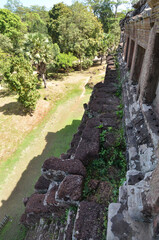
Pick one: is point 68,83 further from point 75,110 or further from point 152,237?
point 152,237

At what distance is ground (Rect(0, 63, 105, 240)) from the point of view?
25.7ft

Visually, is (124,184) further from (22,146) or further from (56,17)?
(56,17)

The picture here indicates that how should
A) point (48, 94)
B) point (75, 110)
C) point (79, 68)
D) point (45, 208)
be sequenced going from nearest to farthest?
point (45, 208), point (75, 110), point (48, 94), point (79, 68)

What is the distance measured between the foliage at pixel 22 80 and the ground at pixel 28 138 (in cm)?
184

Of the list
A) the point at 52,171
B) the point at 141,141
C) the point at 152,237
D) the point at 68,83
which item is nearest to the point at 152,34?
the point at 141,141

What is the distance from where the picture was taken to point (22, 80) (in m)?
12.1

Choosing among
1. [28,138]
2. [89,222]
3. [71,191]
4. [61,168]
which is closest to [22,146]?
[28,138]

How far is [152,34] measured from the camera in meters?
2.87

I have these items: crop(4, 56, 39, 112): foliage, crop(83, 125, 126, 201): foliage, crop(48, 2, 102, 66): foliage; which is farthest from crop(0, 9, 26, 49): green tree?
crop(83, 125, 126, 201): foliage

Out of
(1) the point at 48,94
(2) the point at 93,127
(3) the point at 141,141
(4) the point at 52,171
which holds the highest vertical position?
(3) the point at 141,141

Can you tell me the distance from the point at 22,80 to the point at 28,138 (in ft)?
15.7

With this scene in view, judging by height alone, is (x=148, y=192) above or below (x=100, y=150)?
above

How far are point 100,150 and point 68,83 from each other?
59.0 ft

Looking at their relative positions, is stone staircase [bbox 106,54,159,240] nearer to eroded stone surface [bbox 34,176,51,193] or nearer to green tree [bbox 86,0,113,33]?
eroded stone surface [bbox 34,176,51,193]
